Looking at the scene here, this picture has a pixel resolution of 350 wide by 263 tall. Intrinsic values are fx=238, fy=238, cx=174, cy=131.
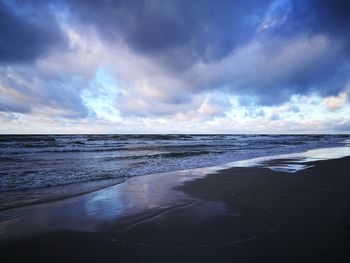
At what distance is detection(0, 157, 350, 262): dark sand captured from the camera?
3357 millimetres

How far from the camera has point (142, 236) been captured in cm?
404

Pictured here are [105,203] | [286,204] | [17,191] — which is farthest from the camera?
[17,191]

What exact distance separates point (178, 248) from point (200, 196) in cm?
329

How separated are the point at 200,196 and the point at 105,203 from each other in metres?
2.61

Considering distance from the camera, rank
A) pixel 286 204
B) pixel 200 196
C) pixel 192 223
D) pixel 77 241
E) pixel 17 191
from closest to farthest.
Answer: pixel 77 241, pixel 192 223, pixel 286 204, pixel 200 196, pixel 17 191

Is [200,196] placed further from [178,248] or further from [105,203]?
[178,248]

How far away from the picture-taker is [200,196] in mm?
6801

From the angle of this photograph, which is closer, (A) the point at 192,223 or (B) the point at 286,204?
(A) the point at 192,223

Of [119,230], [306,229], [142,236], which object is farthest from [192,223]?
[306,229]

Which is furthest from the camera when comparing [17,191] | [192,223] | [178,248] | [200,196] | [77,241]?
[17,191]

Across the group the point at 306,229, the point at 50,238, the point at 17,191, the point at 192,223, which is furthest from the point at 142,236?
the point at 17,191

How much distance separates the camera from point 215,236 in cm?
396

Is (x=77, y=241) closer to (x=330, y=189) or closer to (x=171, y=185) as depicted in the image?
(x=171, y=185)

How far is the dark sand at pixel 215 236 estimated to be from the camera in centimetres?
336
